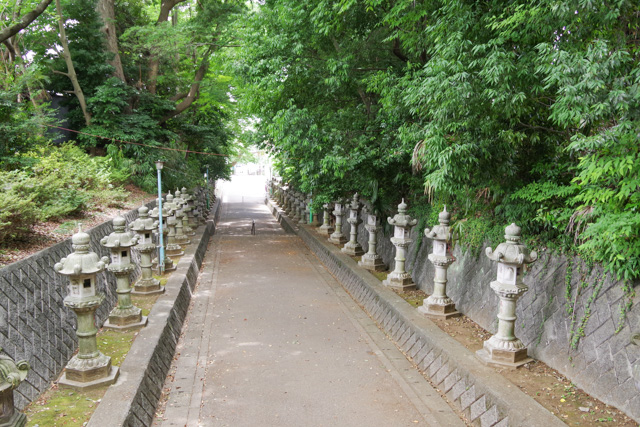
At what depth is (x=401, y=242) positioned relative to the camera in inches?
351

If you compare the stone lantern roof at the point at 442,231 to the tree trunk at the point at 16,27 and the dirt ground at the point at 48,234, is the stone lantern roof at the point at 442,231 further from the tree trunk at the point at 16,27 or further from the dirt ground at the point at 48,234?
the tree trunk at the point at 16,27

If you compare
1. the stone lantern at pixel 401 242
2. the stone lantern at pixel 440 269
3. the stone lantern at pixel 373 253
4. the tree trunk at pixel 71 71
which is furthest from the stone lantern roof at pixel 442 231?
the tree trunk at pixel 71 71

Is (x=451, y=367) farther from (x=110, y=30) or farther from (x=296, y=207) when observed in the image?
(x=110, y=30)

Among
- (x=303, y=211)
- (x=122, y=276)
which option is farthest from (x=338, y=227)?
(x=122, y=276)

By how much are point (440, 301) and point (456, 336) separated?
2.72 feet

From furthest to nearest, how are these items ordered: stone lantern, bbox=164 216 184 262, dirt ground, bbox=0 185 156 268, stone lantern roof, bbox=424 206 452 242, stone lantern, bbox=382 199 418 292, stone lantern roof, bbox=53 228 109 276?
stone lantern, bbox=164 216 184 262
stone lantern, bbox=382 199 418 292
stone lantern roof, bbox=424 206 452 242
dirt ground, bbox=0 185 156 268
stone lantern roof, bbox=53 228 109 276

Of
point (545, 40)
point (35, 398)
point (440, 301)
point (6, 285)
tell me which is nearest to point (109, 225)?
point (6, 285)

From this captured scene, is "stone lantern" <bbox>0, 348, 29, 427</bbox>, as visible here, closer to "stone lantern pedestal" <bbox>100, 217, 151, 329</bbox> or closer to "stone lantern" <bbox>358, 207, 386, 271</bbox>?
"stone lantern pedestal" <bbox>100, 217, 151, 329</bbox>

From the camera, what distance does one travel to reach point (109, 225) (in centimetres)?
908

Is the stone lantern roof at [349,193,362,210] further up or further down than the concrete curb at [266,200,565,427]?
further up

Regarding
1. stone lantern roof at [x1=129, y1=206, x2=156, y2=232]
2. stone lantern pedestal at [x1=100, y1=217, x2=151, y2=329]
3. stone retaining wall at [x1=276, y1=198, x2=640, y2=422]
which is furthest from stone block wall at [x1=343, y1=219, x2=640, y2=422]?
stone lantern roof at [x1=129, y1=206, x2=156, y2=232]

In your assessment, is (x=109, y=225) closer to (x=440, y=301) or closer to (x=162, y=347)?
(x=162, y=347)

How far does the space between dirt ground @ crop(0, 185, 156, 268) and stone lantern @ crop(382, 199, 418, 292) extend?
5.33 m

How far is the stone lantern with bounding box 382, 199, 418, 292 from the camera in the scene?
8898mm
